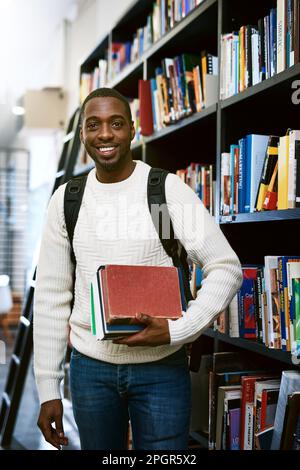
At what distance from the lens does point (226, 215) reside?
1.70 meters

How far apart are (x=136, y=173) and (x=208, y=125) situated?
2.90ft

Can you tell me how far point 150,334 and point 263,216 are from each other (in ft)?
2.06

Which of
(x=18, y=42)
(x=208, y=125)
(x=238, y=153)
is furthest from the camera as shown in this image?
(x=18, y=42)

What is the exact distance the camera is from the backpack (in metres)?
1.17

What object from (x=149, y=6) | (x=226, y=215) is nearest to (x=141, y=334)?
(x=226, y=215)

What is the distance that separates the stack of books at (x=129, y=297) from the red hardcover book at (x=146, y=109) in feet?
4.38

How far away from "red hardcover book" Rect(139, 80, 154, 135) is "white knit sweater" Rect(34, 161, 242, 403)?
1.09 metres

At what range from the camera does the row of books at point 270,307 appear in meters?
1.42

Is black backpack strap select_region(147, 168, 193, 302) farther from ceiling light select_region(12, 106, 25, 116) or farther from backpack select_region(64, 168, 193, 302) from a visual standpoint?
ceiling light select_region(12, 106, 25, 116)

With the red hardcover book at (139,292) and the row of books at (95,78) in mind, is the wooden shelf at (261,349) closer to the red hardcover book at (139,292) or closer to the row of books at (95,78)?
the red hardcover book at (139,292)

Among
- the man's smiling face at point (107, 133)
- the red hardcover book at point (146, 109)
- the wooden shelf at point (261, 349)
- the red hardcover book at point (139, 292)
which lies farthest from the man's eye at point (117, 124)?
the red hardcover book at point (146, 109)

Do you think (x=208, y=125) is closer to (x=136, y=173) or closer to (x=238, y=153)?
(x=238, y=153)

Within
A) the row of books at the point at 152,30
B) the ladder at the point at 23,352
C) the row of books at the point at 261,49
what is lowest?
the ladder at the point at 23,352

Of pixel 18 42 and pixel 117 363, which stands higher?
pixel 18 42
